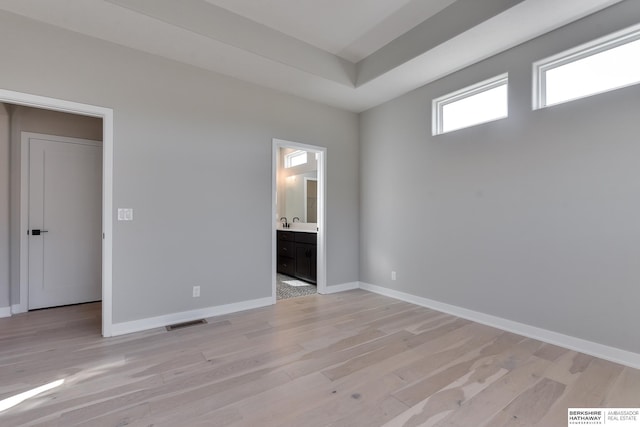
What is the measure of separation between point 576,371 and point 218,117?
159 inches

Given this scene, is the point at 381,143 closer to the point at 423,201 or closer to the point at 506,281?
the point at 423,201

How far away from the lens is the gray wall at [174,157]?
2.64m

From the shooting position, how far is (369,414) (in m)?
1.68

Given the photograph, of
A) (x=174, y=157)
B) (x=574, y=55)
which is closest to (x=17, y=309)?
(x=174, y=157)

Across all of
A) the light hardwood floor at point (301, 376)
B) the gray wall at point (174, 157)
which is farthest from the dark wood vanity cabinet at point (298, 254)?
the light hardwood floor at point (301, 376)

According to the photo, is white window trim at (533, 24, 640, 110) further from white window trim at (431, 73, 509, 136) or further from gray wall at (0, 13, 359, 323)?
gray wall at (0, 13, 359, 323)

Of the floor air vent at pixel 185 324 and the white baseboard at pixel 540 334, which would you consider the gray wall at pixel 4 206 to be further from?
the white baseboard at pixel 540 334

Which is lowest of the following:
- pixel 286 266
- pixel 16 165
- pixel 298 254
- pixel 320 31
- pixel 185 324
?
pixel 185 324

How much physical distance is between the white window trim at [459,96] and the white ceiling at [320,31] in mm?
260

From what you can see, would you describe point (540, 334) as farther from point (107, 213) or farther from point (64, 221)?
point (64, 221)

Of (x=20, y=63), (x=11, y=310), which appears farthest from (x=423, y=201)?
(x=11, y=310)

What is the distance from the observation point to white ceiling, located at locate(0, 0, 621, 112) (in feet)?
7.93

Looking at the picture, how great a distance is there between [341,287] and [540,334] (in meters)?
2.48

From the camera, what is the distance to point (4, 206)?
3.34 m
